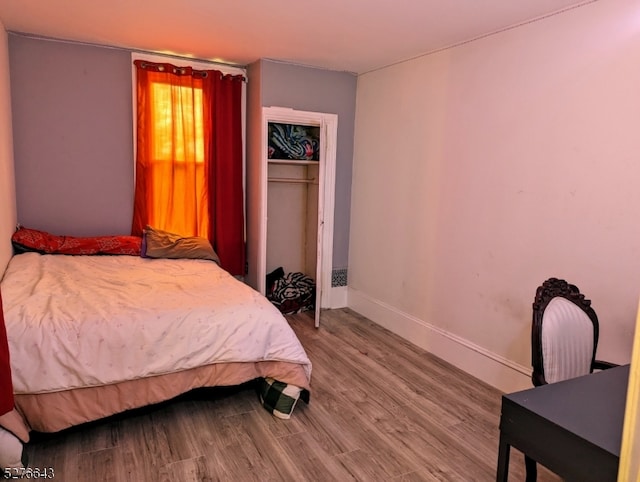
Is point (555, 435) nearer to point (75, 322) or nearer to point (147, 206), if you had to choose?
point (75, 322)

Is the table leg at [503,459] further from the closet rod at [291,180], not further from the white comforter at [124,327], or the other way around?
the closet rod at [291,180]

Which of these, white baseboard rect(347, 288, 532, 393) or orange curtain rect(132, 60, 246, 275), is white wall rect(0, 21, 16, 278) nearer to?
orange curtain rect(132, 60, 246, 275)

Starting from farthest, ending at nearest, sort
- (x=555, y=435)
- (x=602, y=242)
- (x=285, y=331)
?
(x=285, y=331)
(x=602, y=242)
(x=555, y=435)

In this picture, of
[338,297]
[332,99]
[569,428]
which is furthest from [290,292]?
[569,428]

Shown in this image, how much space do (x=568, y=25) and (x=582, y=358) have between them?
1898 mm

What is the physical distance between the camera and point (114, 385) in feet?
7.55

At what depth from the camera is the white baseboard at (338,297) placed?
15.5 ft

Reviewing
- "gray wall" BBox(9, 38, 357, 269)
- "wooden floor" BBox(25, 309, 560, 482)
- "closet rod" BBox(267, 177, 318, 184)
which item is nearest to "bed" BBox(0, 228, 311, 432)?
"wooden floor" BBox(25, 309, 560, 482)

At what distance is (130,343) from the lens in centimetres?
233

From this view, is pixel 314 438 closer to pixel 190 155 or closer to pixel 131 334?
pixel 131 334

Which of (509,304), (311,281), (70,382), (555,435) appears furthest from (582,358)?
(311,281)

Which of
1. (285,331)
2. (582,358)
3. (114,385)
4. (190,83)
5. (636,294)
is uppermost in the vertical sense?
(190,83)

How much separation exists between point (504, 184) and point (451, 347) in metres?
1.30

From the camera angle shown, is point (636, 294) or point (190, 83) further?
point (190, 83)
